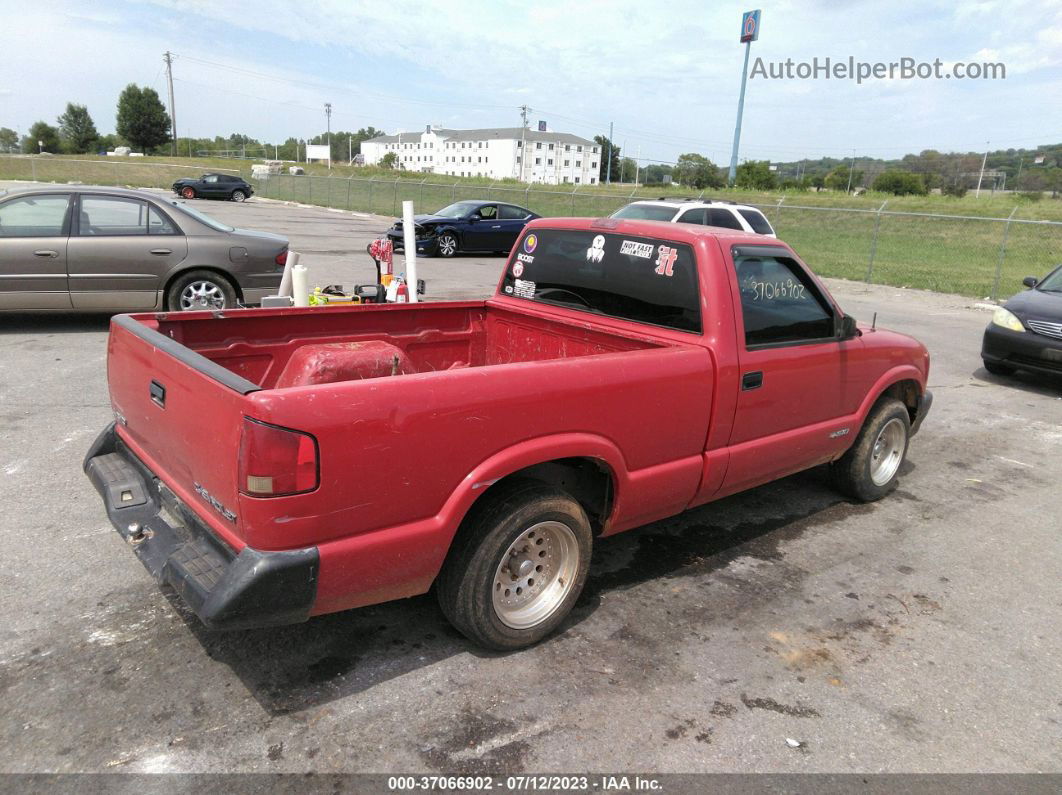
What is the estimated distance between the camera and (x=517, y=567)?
3176mm

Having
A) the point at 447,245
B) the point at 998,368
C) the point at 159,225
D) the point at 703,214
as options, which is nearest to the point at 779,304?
the point at 998,368

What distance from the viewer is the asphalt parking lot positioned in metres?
2.61

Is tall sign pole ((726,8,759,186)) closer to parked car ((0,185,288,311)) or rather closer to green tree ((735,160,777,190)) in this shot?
green tree ((735,160,777,190))

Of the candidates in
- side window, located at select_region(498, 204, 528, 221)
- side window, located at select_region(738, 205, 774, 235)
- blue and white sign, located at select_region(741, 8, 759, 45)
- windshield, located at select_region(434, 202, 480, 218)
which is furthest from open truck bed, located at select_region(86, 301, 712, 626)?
blue and white sign, located at select_region(741, 8, 759, 45)

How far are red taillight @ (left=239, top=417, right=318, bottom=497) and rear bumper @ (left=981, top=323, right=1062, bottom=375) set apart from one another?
8.45 m

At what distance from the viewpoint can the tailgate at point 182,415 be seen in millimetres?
2494

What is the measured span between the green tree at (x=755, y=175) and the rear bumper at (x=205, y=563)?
6503 cm

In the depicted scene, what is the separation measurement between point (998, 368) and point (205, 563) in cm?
924

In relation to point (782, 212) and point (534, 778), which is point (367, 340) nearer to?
point (534, 778)

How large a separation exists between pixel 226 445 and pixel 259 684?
100 centimetres

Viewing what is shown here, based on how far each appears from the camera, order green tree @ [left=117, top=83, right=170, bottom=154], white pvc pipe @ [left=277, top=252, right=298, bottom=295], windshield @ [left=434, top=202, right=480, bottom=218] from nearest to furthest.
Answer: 1. white pvc pipe @ [left=277, top=252, right=298, bottom=295]
2. windshield @ [left=434, top=202, right=480, bottom=218]
3. green tree @ [left=117, top=83, right=170, bottom=154]

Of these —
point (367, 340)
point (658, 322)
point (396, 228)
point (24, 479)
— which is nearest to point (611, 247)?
point (658, 322)

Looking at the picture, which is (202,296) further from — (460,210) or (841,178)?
(841,178)

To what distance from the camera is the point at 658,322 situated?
3801mm
